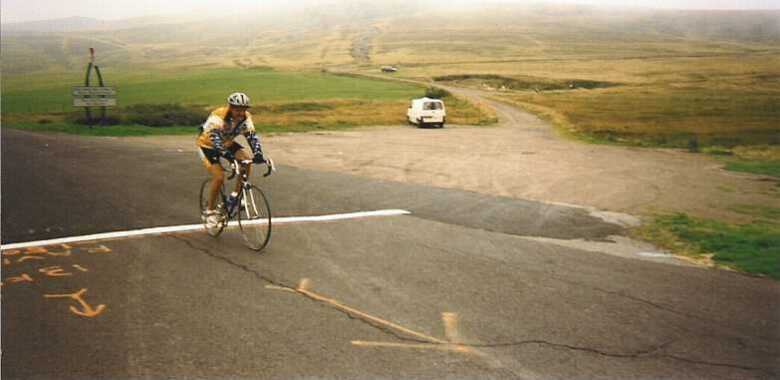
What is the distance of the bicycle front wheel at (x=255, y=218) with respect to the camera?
7.89 m

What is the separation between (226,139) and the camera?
8219mm

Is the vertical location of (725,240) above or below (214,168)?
below

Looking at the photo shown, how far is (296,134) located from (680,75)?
8208cm

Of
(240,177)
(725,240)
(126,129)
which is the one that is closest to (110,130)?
(126,129)

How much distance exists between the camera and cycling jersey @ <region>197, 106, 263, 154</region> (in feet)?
26.0

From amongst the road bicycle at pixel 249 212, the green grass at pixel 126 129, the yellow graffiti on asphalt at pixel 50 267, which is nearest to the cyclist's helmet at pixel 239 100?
the road bicycle at pixel 249 212

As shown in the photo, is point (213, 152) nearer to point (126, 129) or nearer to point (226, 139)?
point (226, 139)

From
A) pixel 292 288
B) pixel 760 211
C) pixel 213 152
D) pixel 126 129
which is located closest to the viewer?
pixel 292 288

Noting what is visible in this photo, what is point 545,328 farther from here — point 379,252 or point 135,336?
point 135,336

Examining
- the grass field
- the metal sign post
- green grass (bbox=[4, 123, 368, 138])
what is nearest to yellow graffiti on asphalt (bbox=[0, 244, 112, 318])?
green grass (bbox=[4, 123, 368, 138])

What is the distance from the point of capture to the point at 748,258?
849 centimetres

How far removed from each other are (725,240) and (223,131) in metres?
8.06

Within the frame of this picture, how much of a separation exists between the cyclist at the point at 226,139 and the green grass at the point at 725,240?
21.8 feet

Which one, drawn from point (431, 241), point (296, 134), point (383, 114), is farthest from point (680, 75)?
point (431, 241)
